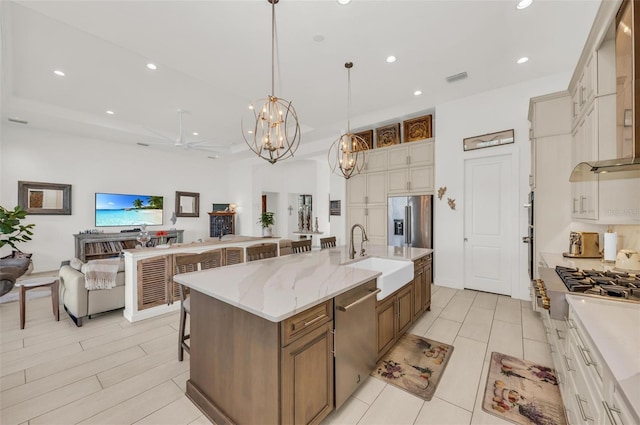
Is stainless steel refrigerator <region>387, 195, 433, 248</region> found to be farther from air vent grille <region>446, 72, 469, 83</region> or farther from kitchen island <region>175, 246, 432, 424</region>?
kitchen island <region>175, 246, 432, 424</region>

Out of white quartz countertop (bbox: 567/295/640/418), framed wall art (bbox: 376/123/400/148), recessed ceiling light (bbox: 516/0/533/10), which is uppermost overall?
recessed ceiling light (bbox: 516/0/533/10)

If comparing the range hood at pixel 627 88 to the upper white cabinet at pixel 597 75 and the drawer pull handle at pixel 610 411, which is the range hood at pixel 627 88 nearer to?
the upper white cabinet at pixel 597 75

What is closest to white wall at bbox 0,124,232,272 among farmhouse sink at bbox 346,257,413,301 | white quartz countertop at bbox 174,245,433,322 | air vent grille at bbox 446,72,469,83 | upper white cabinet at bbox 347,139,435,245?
upper white cabinet at bbox 347,139,435,245

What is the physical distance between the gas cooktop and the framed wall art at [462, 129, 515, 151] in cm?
268

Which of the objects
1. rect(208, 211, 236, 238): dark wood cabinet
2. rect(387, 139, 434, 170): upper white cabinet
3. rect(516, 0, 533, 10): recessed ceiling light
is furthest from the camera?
rect(208, 211, 236, 238): dark wood cabinet

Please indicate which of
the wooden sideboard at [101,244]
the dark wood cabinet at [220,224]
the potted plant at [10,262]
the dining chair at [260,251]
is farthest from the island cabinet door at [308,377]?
the dark wood cabinet at [220,224]

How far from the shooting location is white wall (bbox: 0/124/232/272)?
5477mm

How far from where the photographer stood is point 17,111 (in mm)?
4734

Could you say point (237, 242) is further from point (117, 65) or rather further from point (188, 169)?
point (188, 169)

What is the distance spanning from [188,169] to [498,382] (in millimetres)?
8971

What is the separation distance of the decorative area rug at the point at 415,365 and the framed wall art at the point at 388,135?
383 cm

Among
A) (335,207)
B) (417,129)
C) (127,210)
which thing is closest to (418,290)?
(417,129)

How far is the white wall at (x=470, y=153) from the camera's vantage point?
385 centimetres

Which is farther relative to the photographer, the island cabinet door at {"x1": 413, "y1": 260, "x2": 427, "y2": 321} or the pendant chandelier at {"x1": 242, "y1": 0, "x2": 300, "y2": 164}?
the island cabinet door at {"x1": 413, "y1": 260, "x2": 427, "y2": 321}
